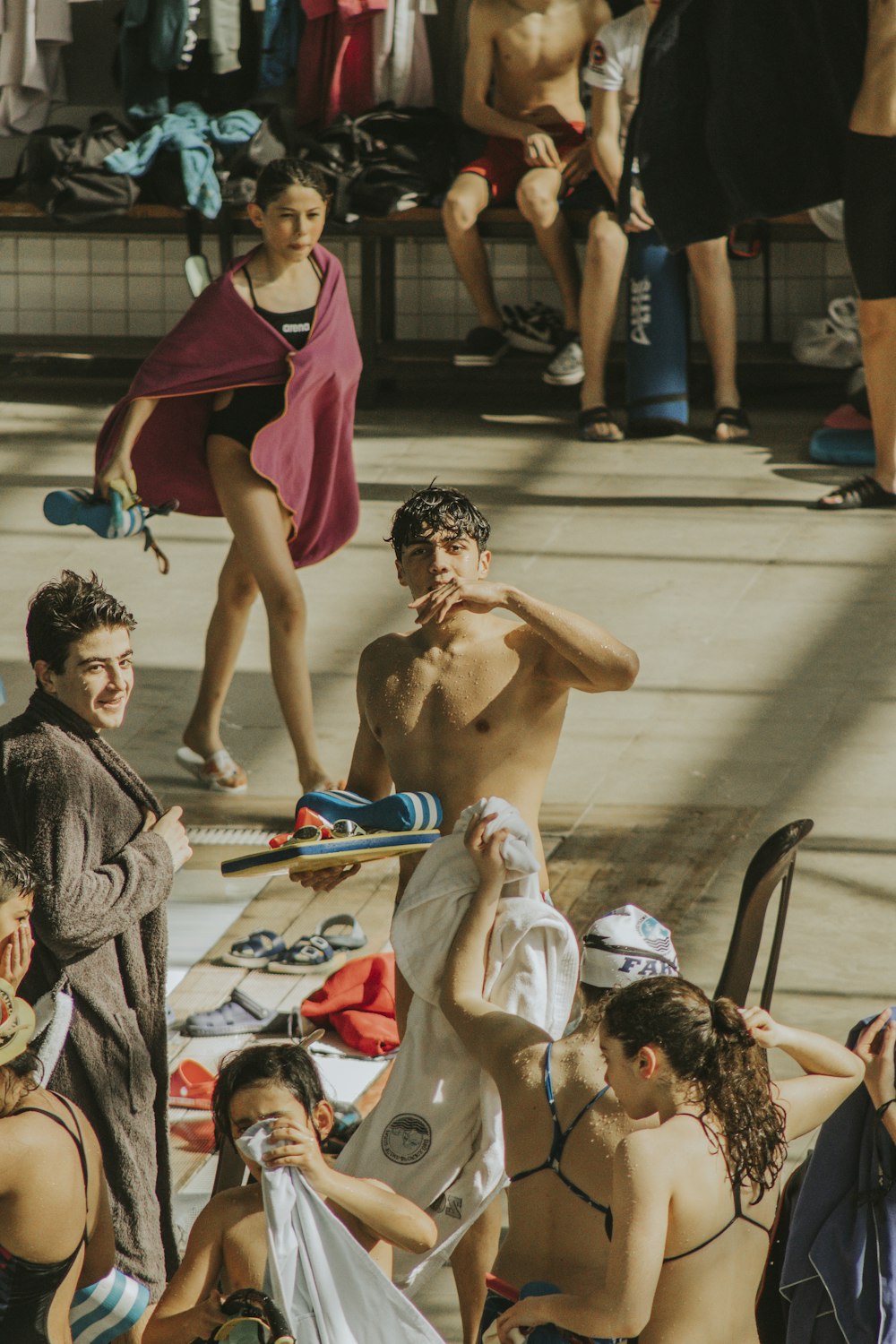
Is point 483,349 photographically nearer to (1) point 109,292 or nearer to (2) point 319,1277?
(1) point 109,292

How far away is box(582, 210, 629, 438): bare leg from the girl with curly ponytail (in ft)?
23.2

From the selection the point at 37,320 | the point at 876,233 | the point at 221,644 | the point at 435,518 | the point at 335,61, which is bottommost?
the point at 37,320

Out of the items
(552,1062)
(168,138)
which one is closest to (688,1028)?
(552,1062)

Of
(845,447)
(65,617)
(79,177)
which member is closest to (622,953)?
(65,617)

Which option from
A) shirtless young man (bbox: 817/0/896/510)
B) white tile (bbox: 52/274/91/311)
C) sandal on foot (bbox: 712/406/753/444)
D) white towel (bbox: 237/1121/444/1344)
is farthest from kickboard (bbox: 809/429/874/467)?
white towel (bbox: 237/1121/444/1344)

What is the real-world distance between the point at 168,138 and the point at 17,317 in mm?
2006

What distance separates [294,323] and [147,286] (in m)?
5.82

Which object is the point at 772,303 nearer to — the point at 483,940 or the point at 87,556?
the point at 87,556

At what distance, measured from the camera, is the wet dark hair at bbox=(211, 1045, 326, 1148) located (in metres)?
2.71

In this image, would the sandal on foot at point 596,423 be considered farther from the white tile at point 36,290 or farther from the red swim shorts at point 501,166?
the white tile at point 36,290

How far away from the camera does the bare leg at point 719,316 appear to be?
928cm

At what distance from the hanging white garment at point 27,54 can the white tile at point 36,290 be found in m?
0.97

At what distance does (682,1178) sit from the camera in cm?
255

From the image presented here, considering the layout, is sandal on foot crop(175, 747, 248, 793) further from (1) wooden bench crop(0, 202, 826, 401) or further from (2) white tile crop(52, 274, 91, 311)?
(2) white tile crop(52, 274, 91, 311)
